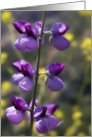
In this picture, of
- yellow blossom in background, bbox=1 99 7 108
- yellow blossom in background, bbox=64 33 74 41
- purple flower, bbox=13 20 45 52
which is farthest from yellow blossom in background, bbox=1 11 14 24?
purple flower, bbox=13 20 45 52

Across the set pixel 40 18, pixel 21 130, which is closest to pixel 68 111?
pixel 21 130

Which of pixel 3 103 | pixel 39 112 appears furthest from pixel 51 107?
pixel 3 103

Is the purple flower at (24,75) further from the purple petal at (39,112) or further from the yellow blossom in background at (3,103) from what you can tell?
the yellow blossom in background at (3,103)

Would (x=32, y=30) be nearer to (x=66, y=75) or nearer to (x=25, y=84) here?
(x=25, y=84)

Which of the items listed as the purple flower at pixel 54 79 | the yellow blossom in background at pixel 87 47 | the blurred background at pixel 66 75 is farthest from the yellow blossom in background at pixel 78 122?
the purple flower at pixel 54 79

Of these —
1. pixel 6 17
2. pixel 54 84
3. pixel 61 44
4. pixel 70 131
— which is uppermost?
pixel 6 17

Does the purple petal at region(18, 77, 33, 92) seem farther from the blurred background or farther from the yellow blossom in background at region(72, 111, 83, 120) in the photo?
the yellow blossom in background at region(72, 111, 83, 120)
